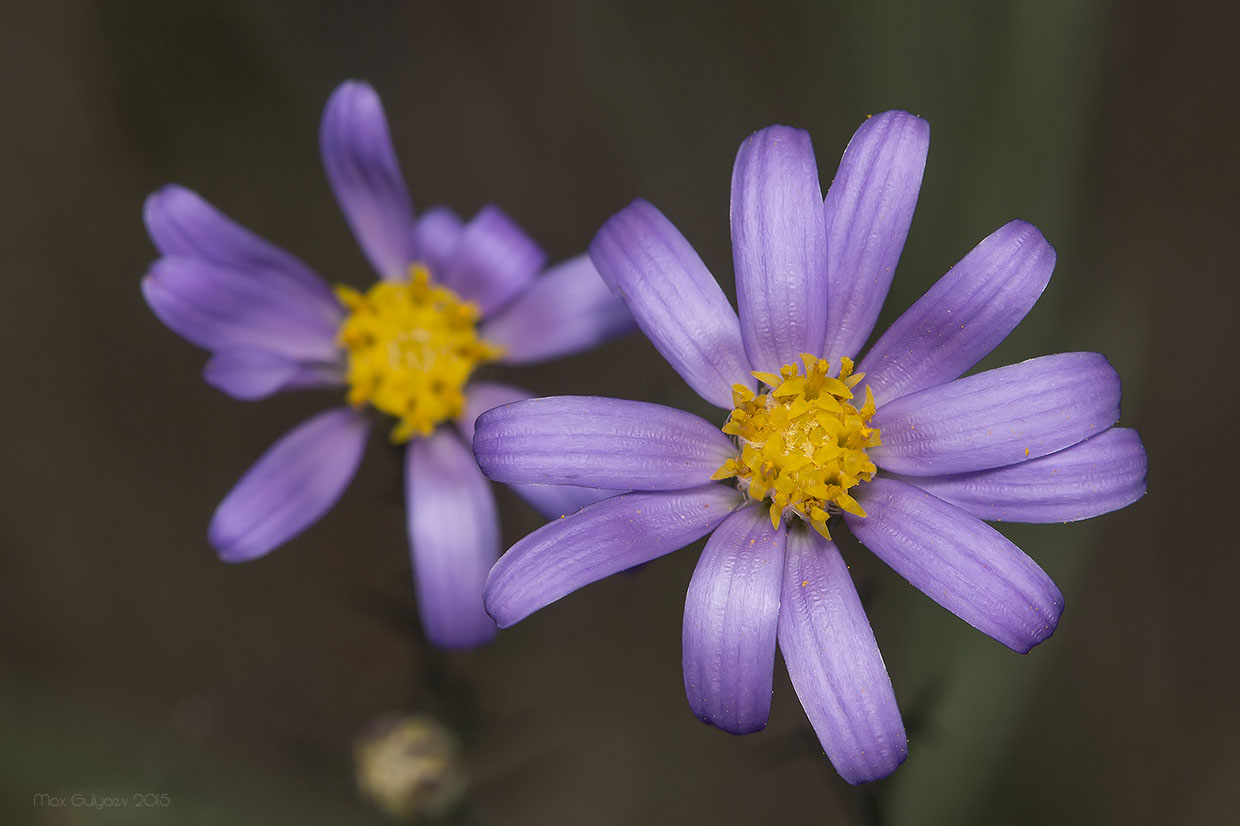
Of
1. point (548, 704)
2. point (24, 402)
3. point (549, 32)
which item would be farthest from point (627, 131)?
point (24, 402)

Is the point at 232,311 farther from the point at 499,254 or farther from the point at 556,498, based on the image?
the point at 556,498

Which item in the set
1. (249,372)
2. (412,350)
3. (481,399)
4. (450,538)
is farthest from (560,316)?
(249,372)

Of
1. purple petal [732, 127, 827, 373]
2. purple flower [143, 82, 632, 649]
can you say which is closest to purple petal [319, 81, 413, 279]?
purple flower [143, 82, 632, 649]

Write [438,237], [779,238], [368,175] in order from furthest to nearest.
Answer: [438,237] < [368,175] < [779,238]

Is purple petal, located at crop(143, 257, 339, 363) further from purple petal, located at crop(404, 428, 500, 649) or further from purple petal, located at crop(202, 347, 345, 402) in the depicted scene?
purple petal, located at crop(404, 428, 500, 649)

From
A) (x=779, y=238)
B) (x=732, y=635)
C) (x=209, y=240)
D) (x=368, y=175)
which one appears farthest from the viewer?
(x=368, y=175)

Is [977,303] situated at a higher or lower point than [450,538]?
lower
